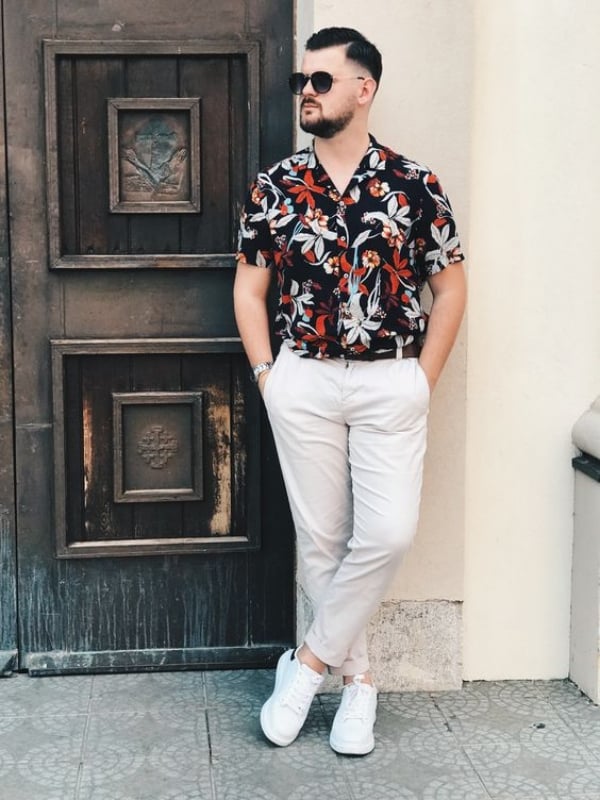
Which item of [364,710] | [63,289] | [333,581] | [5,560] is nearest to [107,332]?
[63,289]

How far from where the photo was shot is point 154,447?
388cm

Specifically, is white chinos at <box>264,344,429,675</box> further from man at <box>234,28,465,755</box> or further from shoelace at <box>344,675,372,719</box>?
shoelace at <box>344,675,372,719</box>

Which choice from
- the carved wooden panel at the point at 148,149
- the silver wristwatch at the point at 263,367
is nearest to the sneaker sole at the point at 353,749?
the silver wristwatch at the point at 263,367

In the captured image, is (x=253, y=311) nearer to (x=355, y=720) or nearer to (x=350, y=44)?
(x=350, y=44)

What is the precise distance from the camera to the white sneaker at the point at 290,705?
3.38m

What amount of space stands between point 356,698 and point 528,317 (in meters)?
1.34

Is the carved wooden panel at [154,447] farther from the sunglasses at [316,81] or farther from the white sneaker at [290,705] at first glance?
the sunglasses at [316,81]

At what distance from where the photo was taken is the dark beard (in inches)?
127

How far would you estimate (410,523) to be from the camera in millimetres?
3311

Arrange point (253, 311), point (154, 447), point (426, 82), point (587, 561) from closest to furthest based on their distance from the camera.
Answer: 1. point (253, 311)
2. point (426, 82)
3. point (587, 561)
4. point (154, 447)

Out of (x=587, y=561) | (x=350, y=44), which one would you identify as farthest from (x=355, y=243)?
(x=587, y=561)

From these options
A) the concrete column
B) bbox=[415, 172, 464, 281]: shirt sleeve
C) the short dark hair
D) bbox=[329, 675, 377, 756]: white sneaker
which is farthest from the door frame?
the concrete column

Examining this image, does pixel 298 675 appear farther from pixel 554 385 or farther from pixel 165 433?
pixel 554 385

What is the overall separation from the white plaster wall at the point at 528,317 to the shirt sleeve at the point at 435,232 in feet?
1.18
